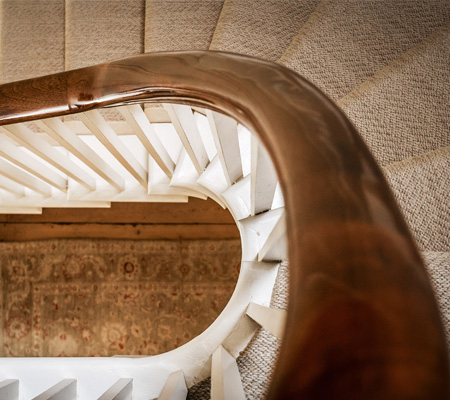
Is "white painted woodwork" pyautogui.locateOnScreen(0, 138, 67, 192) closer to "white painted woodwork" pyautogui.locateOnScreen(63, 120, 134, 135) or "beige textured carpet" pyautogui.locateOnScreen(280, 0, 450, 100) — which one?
"white painted woodwork" pyautogui.locateOnScreen(63, 120, 134, 135)

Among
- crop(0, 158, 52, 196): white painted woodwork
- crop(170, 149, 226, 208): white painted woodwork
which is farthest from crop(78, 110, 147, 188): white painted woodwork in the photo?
crop(0, 158, 52, 196): white painted woodwork

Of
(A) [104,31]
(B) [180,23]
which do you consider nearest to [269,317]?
(B) [180,23]

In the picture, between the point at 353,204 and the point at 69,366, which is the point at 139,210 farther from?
the point at 353,204

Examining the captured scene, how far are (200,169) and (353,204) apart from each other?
3.73ft

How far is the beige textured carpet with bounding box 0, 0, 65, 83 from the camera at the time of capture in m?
1.84

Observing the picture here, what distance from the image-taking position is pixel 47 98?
660 mm

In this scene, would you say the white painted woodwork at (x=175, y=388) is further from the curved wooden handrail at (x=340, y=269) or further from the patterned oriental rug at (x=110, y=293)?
the patterned oriental rug at (x=110, y=293)

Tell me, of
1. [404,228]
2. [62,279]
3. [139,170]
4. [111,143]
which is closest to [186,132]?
[111,143]

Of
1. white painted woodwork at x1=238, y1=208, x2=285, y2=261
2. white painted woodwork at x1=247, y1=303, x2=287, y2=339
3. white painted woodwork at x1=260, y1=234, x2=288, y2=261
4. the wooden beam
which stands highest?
the wooden beam

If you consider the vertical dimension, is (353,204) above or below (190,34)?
below

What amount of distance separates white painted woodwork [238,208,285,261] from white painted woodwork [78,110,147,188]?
1.73ft

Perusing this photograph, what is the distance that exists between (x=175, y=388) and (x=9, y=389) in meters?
0.61

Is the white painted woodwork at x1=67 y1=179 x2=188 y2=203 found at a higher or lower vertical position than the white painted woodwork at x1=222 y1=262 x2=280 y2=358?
higher

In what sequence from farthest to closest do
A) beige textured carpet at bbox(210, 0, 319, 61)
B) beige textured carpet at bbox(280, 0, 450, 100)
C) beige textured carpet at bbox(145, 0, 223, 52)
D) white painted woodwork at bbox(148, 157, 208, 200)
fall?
white painted woodwork at bbox(148, 157, 208, 200) < beige textured carpet at bbox(145, 0, 223, 52) < beige textured carpet at bbox(210, 0, 319, 61) < beige textured carpet at bbox(280, 0, 450, 100)
